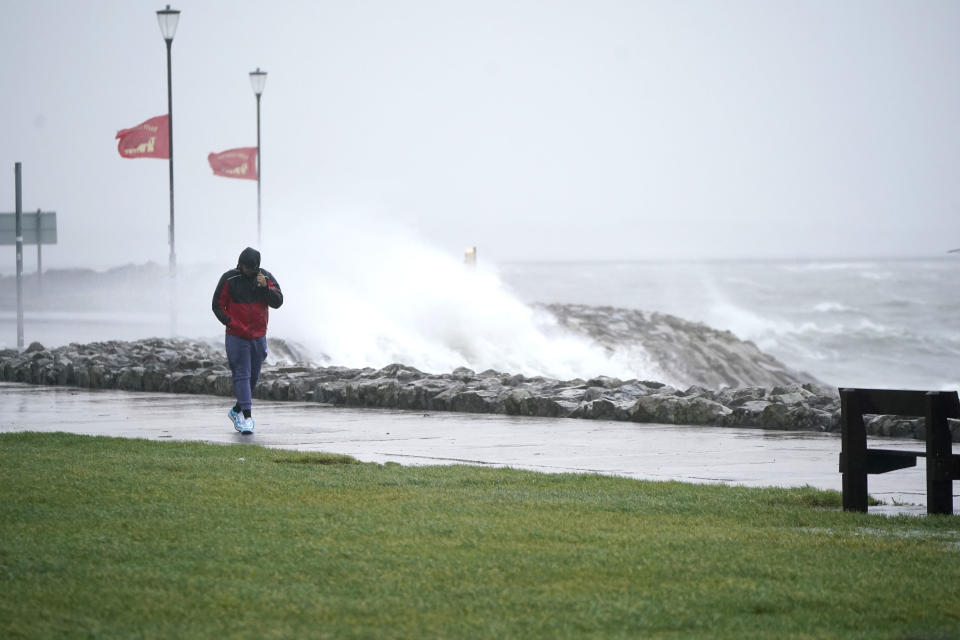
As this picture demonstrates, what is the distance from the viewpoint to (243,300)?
47.3ft

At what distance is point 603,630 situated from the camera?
575 cm

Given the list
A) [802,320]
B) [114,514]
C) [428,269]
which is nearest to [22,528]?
[114,514]

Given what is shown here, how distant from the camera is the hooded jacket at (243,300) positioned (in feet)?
47.2

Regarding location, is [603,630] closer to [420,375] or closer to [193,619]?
[193,619]

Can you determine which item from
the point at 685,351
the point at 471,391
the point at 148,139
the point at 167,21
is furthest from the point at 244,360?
the point at 685,351

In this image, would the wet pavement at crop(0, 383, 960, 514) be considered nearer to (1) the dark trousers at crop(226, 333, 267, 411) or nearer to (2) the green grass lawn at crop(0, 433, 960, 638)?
(1) the dark trousers at crop(226, 333, 267, 411)

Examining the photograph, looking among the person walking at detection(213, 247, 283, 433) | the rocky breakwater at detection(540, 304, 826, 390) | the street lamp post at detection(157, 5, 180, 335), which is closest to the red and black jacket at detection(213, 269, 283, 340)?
the person walking at detection(213, 247, 283, 433)

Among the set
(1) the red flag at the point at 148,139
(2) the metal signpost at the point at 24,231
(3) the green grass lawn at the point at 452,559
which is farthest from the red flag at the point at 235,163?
(3) the green grass lawn at the point at 452,559

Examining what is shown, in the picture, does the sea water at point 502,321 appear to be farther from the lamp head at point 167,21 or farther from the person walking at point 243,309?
the person walking at point 243,309

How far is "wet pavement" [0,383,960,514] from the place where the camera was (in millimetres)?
10992

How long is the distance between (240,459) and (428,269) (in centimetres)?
3375

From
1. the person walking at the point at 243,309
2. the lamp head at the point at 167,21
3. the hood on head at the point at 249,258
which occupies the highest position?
the lamp head at the point at 167,21

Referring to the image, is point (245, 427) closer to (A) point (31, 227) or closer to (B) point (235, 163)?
(A) point (31, 227)

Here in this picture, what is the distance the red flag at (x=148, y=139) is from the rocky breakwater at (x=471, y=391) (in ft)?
37.8
